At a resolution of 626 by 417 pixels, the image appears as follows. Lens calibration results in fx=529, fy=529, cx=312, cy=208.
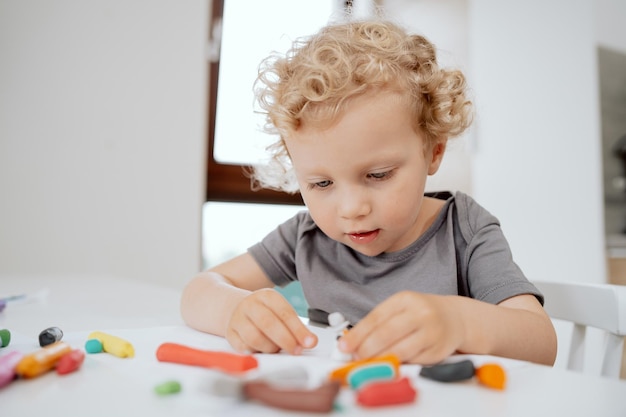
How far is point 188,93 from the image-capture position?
1935mm

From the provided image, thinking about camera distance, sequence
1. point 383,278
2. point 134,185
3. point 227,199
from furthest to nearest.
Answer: point 227,199
point 134,185
point 383,278

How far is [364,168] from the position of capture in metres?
0.61

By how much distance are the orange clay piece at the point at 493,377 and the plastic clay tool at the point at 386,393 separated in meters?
0.06

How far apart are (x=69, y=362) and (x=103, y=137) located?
1535 millimetres

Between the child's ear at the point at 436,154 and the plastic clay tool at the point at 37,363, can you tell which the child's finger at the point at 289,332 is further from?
the child's ear at the point at 436,154

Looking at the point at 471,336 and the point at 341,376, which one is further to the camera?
the point at 471,336

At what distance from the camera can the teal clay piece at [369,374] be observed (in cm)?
33

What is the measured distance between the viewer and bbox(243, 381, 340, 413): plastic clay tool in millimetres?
287

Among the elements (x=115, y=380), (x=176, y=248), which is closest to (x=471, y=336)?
(x=115, y=380)

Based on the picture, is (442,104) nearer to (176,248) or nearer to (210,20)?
(176,248)

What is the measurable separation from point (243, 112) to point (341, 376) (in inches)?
78.1

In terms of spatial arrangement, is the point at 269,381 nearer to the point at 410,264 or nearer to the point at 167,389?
the point at 167,389

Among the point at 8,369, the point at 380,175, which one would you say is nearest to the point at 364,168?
the point at 380,175

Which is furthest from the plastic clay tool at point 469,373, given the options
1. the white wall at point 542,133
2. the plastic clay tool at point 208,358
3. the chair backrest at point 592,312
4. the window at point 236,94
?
the window at point 236,94
